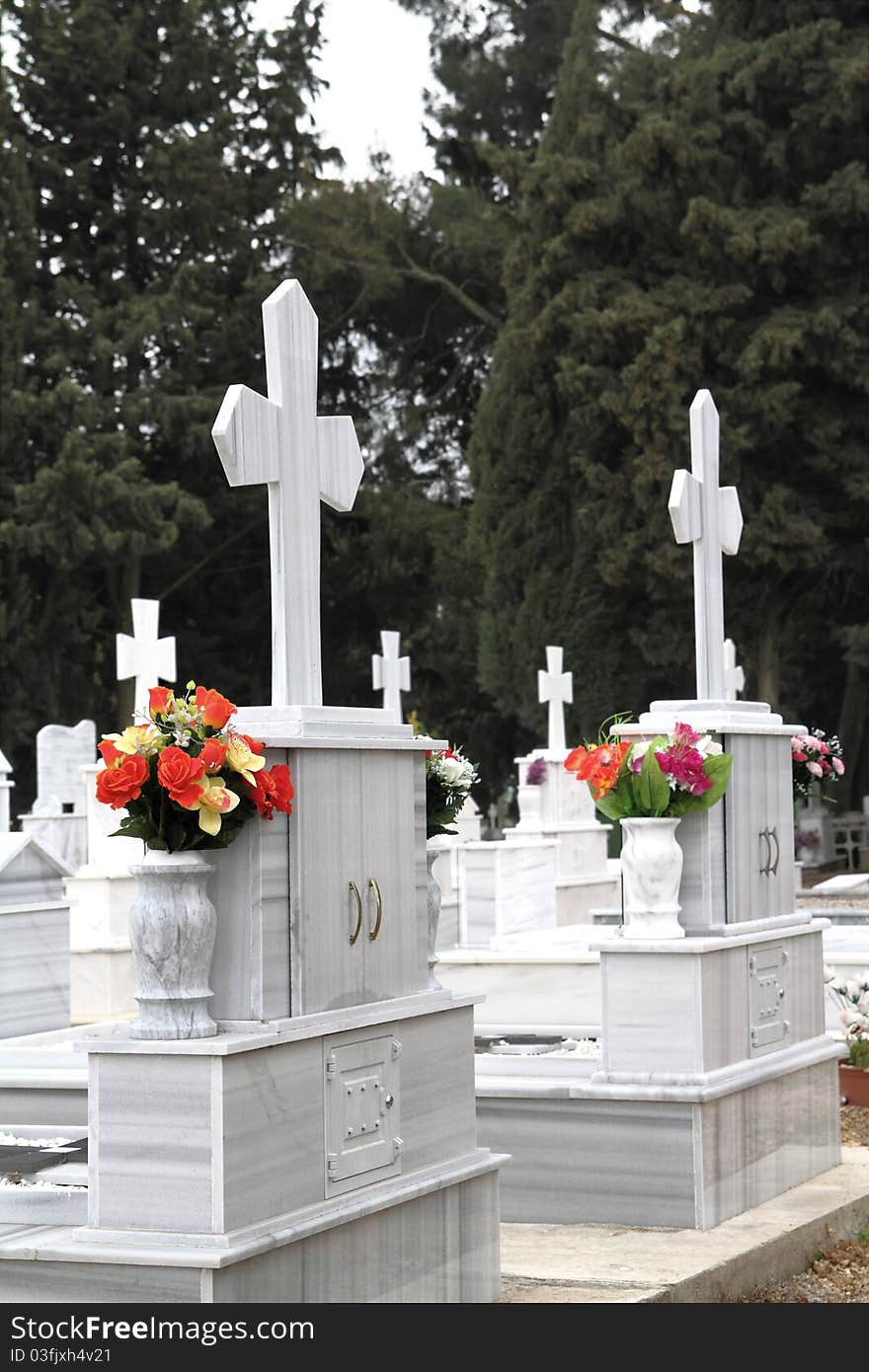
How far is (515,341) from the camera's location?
1054 inches

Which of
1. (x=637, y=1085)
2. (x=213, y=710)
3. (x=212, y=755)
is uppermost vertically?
(x=213, y=710)

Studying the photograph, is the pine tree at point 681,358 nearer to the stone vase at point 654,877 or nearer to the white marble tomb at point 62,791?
the white marble tomb at point 62,791

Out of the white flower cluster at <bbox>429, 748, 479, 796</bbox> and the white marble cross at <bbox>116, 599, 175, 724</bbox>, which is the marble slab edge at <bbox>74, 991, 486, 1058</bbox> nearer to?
the white flower cluster at <bbox>429, 748, 479, 796</bbox>

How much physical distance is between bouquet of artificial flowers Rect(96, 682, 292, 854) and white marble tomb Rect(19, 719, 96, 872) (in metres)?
13.5

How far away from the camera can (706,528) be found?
7262mm

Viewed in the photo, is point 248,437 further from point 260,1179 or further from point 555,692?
point 555,692

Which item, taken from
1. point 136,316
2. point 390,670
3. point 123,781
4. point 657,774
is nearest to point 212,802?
point 123,781

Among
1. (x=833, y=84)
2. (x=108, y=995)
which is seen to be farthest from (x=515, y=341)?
(x=108, y=995)

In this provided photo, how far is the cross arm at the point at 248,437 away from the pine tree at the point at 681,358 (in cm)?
1991

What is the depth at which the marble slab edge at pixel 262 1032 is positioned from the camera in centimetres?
404

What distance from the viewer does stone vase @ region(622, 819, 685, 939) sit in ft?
20.7

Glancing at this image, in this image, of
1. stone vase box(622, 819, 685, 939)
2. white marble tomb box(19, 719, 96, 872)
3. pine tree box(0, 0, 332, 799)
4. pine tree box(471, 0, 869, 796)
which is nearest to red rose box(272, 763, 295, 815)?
stone vase box(622, 819, 685, 939)

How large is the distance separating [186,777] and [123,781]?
146mm

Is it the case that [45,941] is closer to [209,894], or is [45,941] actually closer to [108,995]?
[108,995]
